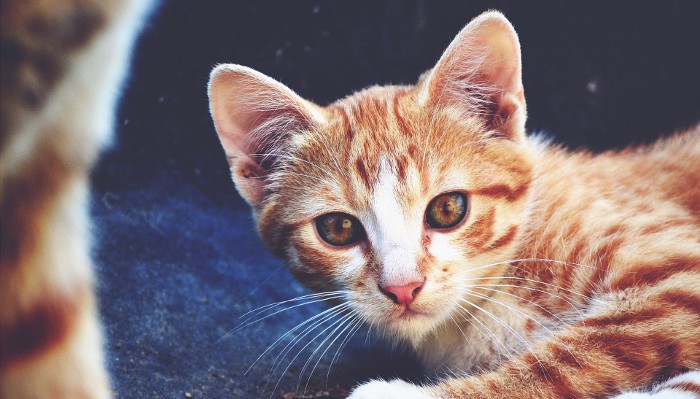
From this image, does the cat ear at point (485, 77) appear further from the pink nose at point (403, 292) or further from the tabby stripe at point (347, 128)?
the pink nose at point (403, 292)

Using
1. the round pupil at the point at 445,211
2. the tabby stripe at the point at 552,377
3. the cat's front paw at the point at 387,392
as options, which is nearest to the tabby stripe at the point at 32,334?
the cat's front paw at the point at 387,392

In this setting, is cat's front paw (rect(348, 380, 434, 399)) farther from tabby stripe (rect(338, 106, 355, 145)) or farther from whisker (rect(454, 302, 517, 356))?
tabby stripe (rect(338, 106, 355, 145))

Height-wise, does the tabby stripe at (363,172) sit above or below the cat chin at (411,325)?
above

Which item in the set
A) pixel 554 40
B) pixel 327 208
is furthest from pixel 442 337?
pixel 554 40

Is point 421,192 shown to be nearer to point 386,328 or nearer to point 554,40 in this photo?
point 386,328

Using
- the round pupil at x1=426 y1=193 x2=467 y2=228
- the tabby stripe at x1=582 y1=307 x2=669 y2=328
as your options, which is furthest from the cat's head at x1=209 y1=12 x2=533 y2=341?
the tabby stripe at x1=582 y1=307 x2=669 y2=328

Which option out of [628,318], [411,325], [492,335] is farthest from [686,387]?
[411,325]
